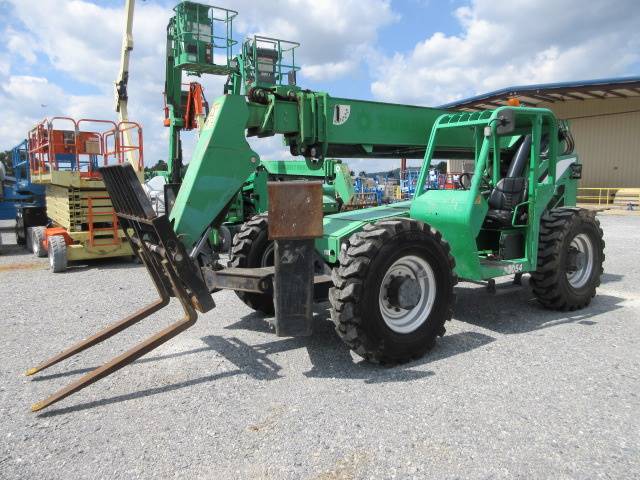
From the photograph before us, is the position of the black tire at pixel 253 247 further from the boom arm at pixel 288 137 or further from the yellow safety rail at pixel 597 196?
the yellow safety rail at pixel 597 196

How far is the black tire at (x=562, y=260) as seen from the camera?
5758 millimetres

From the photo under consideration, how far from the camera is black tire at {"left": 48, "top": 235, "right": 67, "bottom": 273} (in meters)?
9.52

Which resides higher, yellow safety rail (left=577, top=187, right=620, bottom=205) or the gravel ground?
yellow safety rail (left=577, top=187, right=620, bottom=205)

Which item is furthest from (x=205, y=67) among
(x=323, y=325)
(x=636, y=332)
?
(x=636, y=332)

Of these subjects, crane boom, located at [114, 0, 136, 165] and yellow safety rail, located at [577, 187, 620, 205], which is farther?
yellow safety rail, located at [577, 187, 620, 205]

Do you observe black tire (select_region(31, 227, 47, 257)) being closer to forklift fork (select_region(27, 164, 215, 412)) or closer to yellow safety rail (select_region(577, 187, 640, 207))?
forklift fork (select_region(27, 164, 215, 412))

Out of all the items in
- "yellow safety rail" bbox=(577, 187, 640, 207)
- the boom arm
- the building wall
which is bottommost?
"yellow safety rail" bbox=(577, 187, 640, 207)

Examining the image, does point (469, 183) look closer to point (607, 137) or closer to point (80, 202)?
point (80, 202)

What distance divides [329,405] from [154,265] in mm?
2097

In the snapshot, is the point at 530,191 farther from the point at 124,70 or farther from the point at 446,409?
the point at 124,70

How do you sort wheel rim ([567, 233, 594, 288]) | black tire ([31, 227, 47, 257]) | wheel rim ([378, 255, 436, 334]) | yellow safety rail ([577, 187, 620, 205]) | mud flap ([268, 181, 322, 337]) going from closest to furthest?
mud flap ([268, 181, 322, 337])
wheel rim ([378, 255, 436, 334])
wheel rim ([567, 233, 594, 288])
black tire ([31, 227, 47, 257])
yellow safety rail ([577, 187, 620, 205])

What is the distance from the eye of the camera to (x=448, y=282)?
4711 millimetres

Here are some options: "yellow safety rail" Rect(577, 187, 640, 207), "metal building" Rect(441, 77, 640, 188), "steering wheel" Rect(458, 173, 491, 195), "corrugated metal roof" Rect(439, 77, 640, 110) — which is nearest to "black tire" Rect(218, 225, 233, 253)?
"steering wheel" Rect(458, 173, 491, 195)

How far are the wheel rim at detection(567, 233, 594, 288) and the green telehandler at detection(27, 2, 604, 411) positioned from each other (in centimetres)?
2
